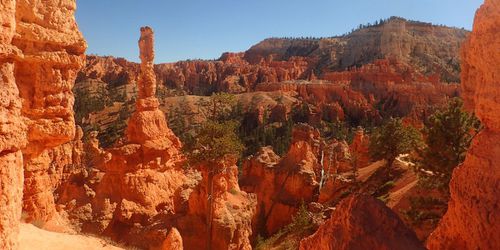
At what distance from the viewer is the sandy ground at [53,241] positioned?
38.5 feet

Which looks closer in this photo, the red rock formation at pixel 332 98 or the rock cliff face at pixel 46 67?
the rock cliff face at pixel 46 67

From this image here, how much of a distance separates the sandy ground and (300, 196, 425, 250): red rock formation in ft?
29.1

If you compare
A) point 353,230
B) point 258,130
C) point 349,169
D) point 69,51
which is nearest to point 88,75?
point 258,130

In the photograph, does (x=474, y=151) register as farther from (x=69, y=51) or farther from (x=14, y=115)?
(x=69, y=51)

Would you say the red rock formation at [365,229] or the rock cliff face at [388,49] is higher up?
the rock cliff face at [388,49]

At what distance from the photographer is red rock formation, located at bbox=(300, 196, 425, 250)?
6762mm

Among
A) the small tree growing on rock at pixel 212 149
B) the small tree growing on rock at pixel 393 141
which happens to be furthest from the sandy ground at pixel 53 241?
the small tree growing on rock at pixel 393 141

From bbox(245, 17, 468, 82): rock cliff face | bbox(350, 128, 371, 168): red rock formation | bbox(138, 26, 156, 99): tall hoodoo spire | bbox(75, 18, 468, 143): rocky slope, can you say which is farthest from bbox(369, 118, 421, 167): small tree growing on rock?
bbox(245, 17, 468, 82): rock cliff face

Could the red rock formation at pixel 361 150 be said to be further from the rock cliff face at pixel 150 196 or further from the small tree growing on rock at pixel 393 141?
the rock cliff face at pixel 150 196

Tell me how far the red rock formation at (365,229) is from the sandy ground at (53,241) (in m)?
8.88

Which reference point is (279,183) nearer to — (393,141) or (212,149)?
(393,141)

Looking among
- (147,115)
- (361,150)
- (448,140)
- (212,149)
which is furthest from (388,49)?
Result: (448,140)

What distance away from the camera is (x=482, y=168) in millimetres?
7453

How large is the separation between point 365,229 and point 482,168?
264 cm
